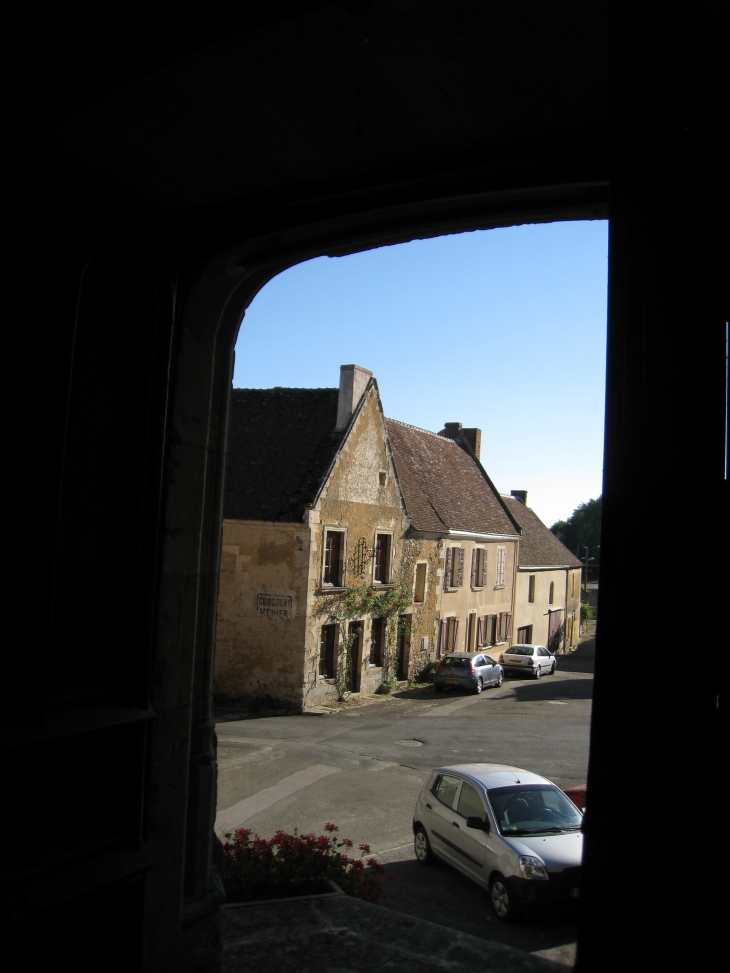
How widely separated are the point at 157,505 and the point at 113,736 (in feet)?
2.80

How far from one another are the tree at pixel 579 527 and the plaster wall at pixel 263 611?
36585mm

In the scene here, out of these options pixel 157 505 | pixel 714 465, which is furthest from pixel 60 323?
pixel 714 465

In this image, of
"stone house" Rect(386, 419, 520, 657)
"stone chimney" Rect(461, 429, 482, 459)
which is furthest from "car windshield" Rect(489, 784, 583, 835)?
"stone chimney" Rect(461, 429, 482, 459)

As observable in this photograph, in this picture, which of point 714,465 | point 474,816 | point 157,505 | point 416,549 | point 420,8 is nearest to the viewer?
point 714,465

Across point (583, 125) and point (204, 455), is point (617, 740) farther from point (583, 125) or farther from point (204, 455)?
point (204, 455)

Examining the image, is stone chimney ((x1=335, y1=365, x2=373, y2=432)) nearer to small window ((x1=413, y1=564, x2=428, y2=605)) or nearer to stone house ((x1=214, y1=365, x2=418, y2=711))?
stone house ((x1=214, y1=365, x2=418, y2=711))

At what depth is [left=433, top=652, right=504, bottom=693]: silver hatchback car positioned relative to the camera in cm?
2081

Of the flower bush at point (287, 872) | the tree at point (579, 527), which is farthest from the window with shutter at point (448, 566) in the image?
the tree at point (579, 527)

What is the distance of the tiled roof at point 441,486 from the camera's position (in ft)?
76.6

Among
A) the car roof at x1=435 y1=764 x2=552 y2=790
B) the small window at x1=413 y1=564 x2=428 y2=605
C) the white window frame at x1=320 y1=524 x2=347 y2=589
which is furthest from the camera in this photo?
the small window at x1=413 y1=564 x2=428 y2=605

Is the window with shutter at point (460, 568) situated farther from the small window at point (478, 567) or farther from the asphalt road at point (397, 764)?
the asphalt road at point (397, 764)

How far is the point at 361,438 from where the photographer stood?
19.7m

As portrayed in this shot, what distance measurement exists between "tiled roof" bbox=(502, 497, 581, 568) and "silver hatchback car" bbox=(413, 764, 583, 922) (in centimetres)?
2126

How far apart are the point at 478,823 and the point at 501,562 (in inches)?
806
